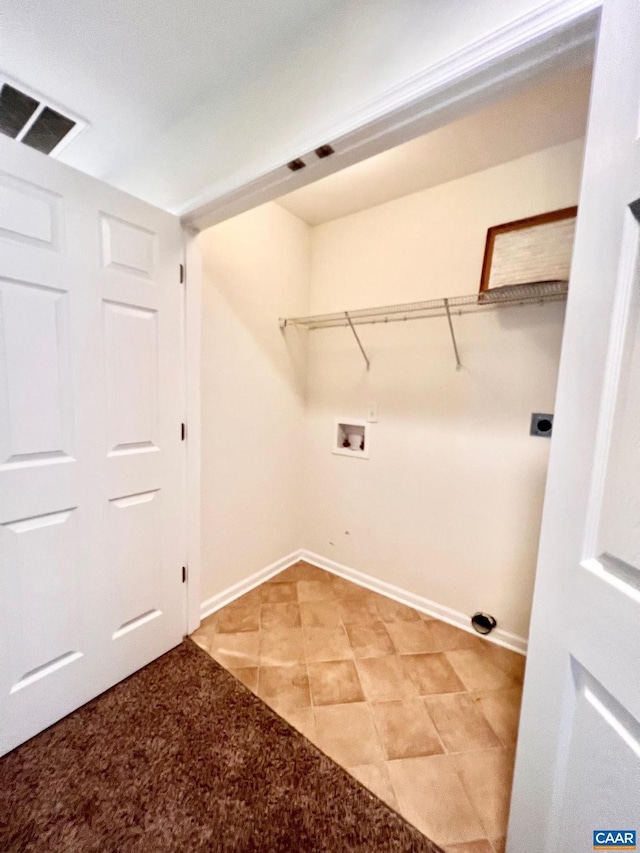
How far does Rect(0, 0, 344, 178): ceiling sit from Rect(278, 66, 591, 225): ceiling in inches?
27.9

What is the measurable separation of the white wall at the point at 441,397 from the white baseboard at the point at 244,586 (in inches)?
13.6

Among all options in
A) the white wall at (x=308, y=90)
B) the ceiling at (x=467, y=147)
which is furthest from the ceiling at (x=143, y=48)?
the ceiling at (x=467, y=147)

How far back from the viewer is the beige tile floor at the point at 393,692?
1048 millimetres

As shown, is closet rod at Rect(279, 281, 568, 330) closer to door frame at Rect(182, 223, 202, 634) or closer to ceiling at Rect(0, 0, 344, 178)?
door frame at Rect(182, 223, 202, 634)

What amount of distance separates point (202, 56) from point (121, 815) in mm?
2419

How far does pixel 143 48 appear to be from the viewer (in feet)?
3.37

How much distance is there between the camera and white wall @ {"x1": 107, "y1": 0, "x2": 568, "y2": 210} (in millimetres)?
805

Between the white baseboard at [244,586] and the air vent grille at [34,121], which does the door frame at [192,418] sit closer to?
the white baseboard at [244,586]

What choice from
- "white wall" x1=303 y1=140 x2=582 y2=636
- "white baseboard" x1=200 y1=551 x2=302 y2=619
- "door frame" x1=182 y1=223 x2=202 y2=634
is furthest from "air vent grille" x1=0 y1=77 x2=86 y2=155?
"white baseboard" x1=200 y1=551 x2=302 y2=619

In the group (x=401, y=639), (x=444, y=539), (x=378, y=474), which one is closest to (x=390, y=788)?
(x=401, y=639)

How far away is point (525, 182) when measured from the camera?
59.6 inches

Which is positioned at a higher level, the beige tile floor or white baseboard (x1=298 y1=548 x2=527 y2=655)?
white baseboard (x1=298 y1=548 x2=527 y2=655)

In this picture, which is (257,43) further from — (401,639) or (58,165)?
(401,639)

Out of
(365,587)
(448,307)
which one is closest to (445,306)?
(448,307)
